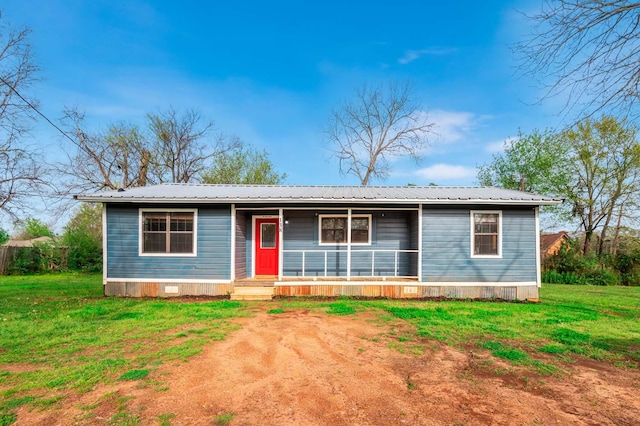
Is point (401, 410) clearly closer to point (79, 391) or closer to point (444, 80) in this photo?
point (79, 391)

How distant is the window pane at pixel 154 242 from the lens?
31.8ft

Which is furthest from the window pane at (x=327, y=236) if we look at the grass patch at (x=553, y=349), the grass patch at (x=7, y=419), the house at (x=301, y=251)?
the grass patch at (x=7, y=419)

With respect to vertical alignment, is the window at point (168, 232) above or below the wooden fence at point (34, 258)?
above

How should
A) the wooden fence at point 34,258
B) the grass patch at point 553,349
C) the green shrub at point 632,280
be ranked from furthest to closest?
the wooden fence at point 34,258, the green shrub at point 632,280, the grass patch at point 553,349

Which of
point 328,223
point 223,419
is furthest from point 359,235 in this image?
point 223,419

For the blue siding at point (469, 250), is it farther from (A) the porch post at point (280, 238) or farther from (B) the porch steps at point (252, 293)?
(B) the porch steps at point (252, 293)

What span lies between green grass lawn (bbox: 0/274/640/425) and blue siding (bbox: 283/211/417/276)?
173cm

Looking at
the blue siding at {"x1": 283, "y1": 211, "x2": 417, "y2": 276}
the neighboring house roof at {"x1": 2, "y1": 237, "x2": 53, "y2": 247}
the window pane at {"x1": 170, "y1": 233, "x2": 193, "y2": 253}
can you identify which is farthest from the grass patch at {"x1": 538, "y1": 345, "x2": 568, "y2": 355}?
the neighboring house roof at {"x1": 2, "y1": 237, "x2": 53, "y2": 247}

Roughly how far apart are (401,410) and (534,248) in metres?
8.68

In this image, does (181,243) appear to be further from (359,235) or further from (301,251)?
(359,235)

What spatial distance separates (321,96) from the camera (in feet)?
72.4

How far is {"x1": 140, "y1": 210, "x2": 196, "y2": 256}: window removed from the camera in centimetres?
968

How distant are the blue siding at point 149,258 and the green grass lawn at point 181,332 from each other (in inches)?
35.7

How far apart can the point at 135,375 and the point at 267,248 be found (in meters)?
7.15
